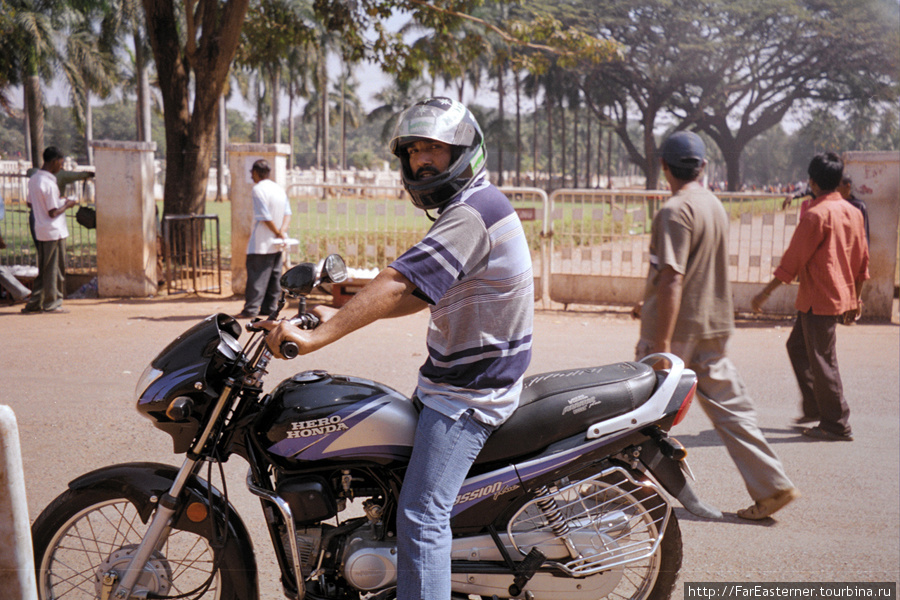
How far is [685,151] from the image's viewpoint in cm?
407

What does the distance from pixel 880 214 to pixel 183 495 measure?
9.65m

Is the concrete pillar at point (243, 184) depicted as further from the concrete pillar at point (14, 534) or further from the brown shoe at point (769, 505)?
the concrete pillar at point (14, 534)

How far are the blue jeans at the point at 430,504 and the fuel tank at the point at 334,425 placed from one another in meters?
0.10

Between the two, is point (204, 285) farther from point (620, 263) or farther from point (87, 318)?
point (620, 263)

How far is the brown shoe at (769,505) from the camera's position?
4062 mm

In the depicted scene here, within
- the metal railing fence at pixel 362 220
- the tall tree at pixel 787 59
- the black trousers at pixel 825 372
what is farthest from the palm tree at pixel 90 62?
the tall tree at pixel 787 59

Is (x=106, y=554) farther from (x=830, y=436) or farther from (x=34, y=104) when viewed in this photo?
(x=830, y=436)

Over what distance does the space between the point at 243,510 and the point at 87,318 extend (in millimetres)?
4410

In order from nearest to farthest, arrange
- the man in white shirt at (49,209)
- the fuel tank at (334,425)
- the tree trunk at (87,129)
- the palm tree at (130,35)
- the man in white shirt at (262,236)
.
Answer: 1. the fuel tank at (334,425)
2. the man in white shirt at (49,209)
3. the man in white shirt at (262,236)
4. the tree trunk at (87,129)
5. the palm tree at (130,35)

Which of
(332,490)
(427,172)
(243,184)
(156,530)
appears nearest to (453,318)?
(427,172)

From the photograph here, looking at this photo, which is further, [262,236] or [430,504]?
[262,236]

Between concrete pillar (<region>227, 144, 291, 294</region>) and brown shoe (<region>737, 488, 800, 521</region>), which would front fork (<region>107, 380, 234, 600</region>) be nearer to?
brown shoe (<region>737, 488, 800, 521</region>)

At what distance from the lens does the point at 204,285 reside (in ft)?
40.5

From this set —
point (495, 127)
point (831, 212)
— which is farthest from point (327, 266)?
point (495, 127)
